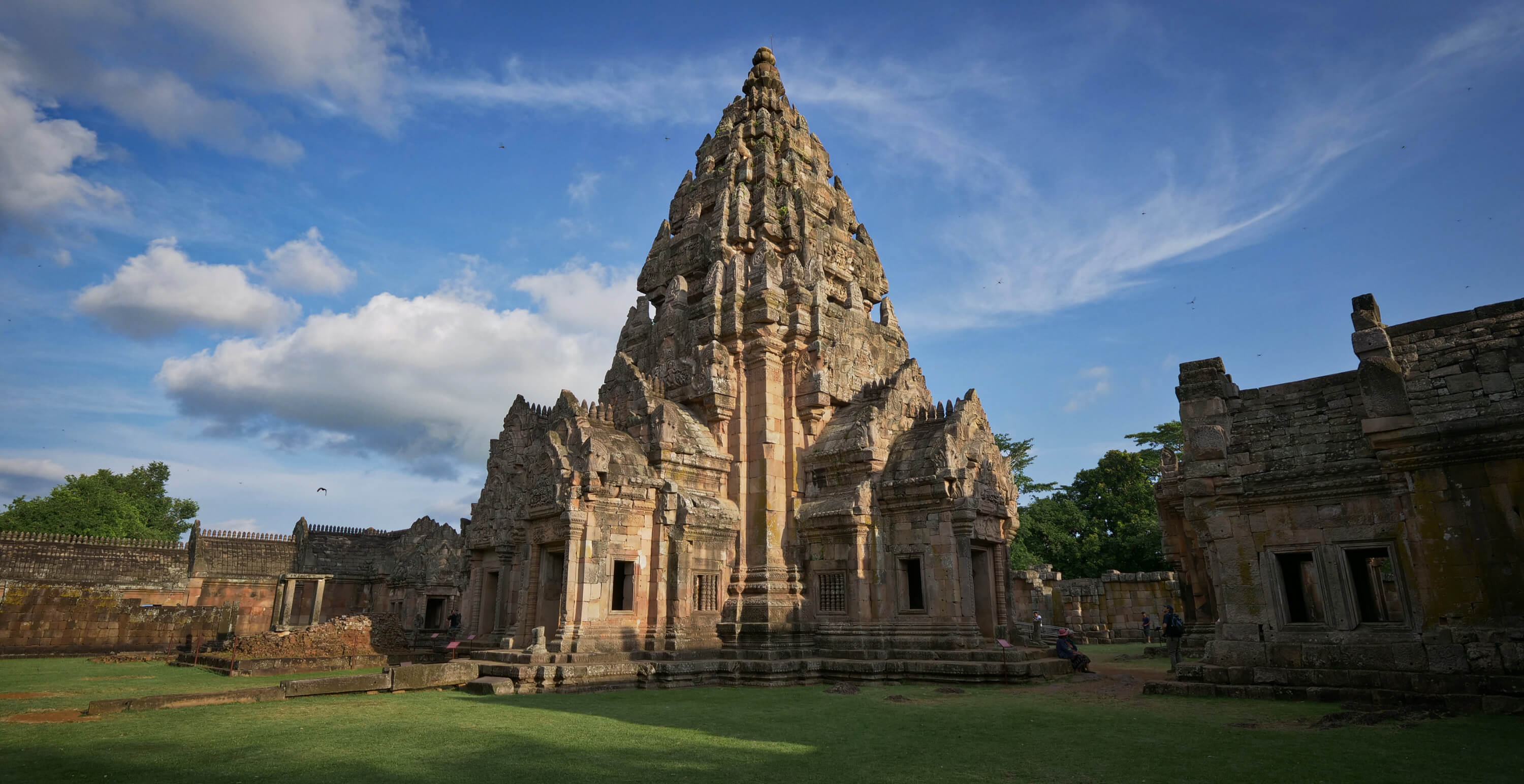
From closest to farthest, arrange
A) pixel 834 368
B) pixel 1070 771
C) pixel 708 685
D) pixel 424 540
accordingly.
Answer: pixel 1070 771 → pixel 708 685 → pixel 834 368 → pixel 424 540

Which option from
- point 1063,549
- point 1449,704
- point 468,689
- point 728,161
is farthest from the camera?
point 1063,549

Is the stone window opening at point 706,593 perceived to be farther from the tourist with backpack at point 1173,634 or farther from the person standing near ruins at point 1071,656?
the tourist with backpack at point 1173,634

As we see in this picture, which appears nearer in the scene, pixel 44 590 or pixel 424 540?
pixel 44 590

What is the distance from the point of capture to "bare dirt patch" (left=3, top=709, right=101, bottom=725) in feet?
31.7

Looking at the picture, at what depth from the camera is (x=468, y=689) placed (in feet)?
43.8

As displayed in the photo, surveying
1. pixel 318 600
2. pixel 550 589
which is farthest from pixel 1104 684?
pixel 318 600

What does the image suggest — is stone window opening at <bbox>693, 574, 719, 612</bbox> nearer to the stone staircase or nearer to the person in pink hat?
the stone staircase

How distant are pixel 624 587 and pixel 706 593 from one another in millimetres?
1767

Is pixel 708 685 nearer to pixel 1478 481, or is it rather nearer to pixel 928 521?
pixel 928 521

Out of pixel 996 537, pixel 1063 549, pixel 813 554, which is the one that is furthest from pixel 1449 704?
pixel 1063 549

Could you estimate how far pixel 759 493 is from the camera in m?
17.9

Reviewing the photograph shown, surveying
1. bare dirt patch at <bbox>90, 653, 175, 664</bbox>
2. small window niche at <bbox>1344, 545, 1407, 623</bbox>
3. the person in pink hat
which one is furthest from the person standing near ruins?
bare dirt patch at <bbox>90, 653, 175, 664</bbox>

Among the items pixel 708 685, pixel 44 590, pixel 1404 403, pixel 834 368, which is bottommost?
pixel 708 685

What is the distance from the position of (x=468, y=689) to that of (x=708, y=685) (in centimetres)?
437
